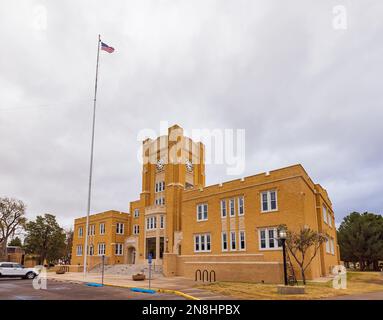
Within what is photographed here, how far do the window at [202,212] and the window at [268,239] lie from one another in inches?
297

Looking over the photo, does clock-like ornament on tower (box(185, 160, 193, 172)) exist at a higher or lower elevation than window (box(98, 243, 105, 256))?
→ higher

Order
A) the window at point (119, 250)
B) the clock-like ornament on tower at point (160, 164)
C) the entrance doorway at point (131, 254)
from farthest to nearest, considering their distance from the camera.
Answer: the window at point (119, 250), the entrance doorway at point (131, 254), the clock-like ornament on tower at point (160, 164)

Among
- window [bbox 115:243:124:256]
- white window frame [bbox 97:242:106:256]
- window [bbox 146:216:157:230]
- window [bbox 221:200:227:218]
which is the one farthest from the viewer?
white window frame [bbox 97:242:106:256]

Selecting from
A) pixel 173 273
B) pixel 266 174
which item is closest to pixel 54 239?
pixel 173 273

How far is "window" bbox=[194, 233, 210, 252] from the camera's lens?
35000 millimetres

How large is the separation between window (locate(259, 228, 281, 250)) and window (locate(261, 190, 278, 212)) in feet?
5.90

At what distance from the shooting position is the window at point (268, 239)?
28.8m

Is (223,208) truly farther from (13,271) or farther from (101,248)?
(101,248)

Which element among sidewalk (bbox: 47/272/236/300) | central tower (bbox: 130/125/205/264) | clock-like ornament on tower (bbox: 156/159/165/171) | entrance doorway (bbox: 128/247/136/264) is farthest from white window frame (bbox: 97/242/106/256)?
sidewalk (bbox: 47/272/236/300)

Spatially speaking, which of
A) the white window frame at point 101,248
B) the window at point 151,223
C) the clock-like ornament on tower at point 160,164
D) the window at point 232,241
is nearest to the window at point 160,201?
the window at point 151,223

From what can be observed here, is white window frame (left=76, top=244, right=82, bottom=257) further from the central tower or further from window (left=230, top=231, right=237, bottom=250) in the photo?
window (left=230, top=231, right=237, bottom=250)

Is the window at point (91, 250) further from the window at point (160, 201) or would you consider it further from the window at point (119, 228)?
the window at point (160, 201)

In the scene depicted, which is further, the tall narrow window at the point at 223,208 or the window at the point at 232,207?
the tall narrow window at the point at 223,208

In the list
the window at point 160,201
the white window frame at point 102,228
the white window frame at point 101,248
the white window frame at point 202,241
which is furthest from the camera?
the white window frame at point 102,228
